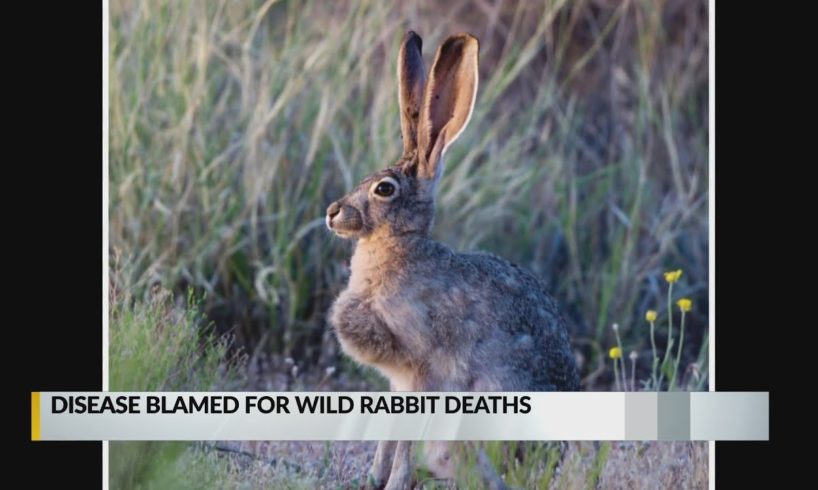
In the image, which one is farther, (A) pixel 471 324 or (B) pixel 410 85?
(B) pixel 410 85

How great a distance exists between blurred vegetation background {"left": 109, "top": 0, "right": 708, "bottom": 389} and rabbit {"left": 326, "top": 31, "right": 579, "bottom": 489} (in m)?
0.85

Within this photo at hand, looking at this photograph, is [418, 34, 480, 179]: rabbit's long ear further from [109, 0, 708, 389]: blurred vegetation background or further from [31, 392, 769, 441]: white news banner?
[109, 0, 708, 389]: blurred vegetation background

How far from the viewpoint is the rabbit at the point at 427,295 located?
156 inches

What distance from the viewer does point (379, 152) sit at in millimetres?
5242

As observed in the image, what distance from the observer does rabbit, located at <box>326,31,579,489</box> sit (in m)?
3.97

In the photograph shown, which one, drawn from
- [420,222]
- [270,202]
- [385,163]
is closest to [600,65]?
[385,163]

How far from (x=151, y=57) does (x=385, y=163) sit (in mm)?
837

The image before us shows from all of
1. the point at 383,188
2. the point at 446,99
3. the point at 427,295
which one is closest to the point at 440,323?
the point at 427,295

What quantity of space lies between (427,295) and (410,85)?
56 cm

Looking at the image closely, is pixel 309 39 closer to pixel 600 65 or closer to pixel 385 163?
pixel 385 163
